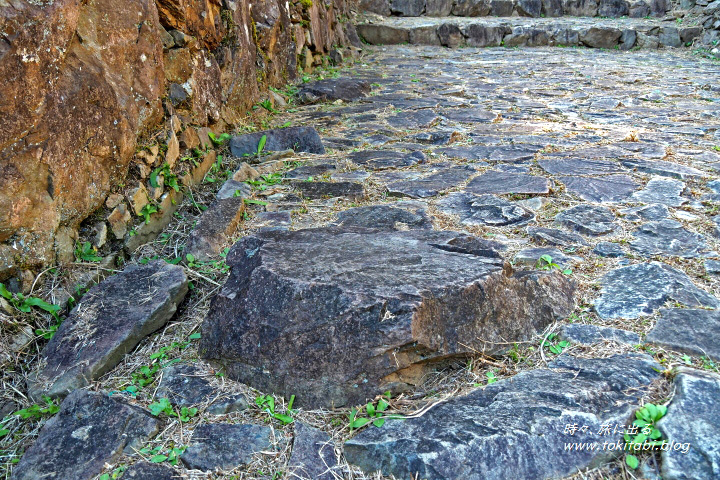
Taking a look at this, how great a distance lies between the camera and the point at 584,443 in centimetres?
128

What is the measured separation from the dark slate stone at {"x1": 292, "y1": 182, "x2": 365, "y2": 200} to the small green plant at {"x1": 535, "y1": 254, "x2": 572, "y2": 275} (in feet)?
3.47

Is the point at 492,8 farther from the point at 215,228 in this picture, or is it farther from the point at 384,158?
the point at 215,228

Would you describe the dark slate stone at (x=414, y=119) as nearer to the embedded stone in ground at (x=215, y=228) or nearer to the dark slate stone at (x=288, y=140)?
the dark slate stone at (x=288, y=140)

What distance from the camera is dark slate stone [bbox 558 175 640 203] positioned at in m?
2.74

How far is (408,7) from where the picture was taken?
10328 mm

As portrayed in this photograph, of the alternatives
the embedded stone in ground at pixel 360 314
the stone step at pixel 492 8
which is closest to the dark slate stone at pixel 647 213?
the embedded stone in ground at pixel 360 314

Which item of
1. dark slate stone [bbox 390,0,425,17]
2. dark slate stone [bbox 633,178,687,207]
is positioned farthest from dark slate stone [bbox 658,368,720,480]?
dark slate stone [bbox 390,0,425,17]

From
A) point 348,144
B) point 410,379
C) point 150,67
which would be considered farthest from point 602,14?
point 410,379

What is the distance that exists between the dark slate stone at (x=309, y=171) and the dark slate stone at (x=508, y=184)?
0.88 metres

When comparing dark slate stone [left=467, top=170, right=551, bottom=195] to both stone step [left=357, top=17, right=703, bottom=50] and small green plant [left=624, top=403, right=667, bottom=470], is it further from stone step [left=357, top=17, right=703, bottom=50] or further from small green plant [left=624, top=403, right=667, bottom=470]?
stone step [left=357, top=17, right=703, bottom=50]

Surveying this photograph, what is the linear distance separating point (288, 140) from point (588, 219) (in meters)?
2.01

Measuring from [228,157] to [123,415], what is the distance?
6.91ft

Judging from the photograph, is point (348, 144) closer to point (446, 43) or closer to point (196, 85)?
point (196, 85)

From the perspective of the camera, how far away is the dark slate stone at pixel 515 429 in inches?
49.6
